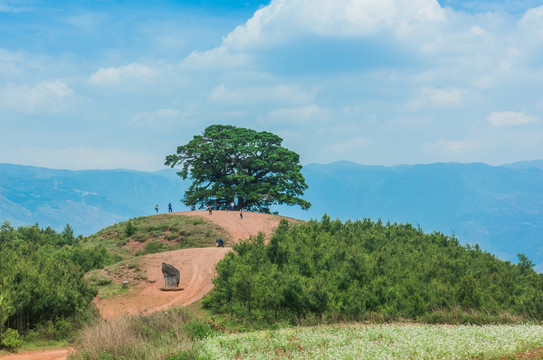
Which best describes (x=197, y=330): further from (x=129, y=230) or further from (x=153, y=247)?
(x=129, y=230)

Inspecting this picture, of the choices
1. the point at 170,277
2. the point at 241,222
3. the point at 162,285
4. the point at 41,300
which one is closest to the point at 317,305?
the point at 41,300

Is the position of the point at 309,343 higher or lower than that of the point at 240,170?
lower

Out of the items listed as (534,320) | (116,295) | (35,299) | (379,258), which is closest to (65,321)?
(35,299)

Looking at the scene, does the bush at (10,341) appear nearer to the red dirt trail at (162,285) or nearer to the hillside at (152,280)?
the hillside at (152,280)

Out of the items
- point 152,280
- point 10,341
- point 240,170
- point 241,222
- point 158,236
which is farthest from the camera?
point 240,170

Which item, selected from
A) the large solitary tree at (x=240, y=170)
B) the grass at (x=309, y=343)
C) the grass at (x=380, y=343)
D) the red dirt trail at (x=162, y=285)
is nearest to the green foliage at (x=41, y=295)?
the red dirt trail at (x=162, y=285)

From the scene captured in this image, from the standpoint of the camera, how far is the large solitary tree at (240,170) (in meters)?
66.8

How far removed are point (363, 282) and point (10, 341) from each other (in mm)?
15154

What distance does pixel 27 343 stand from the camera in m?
19.8

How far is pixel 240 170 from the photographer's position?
2680 inches

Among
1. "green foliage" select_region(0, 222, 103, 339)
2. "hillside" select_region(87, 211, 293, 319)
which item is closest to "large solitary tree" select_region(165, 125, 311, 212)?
"hillside" select_region(87, 211, 293, 319)

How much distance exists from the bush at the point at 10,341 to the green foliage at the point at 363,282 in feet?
28.8

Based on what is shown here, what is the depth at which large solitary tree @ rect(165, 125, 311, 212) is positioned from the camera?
66750 mm

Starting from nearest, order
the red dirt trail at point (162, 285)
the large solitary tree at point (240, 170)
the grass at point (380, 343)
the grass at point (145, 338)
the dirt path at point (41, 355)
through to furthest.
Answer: the grass at point (380, 343), the grass at point (145, 338), the dirt path at point (41, 355), the red dirt trail at point (162, 285), the large solitary tree at point (240, 170)
